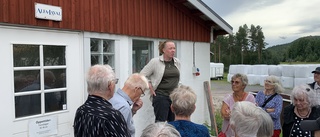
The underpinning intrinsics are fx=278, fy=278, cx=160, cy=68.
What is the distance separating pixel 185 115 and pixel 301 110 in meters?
1.67

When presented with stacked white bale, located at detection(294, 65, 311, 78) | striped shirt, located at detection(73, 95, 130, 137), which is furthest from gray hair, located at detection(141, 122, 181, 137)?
stacked white bale, located at detection(294, 65, 311, 78)

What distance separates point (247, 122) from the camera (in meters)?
1.96

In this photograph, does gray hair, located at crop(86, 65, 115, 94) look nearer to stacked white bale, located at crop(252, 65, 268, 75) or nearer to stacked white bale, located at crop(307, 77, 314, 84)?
stacked white bale, located at crop(307, 77, 314, 84)

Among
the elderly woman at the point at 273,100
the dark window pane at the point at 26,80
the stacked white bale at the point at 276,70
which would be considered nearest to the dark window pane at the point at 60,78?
the dark window pane at the point at 26,80

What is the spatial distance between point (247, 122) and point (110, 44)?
11.0 ft

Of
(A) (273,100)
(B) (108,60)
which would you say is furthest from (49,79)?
(A) (273,100)

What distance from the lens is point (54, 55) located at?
13.0ft

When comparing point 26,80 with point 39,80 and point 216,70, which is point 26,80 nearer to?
point 39,80

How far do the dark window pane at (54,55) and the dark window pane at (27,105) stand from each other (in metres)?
0.50

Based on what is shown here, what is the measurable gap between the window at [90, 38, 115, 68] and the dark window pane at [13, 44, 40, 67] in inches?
37.0

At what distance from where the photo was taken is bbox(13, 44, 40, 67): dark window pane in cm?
352

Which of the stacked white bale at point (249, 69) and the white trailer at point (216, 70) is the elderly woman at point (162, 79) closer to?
the stacked white bale at point (249, 69)

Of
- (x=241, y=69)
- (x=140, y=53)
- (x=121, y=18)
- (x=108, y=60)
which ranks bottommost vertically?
(x=241, y=69)

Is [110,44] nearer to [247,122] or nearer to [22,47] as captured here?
[22,47]
